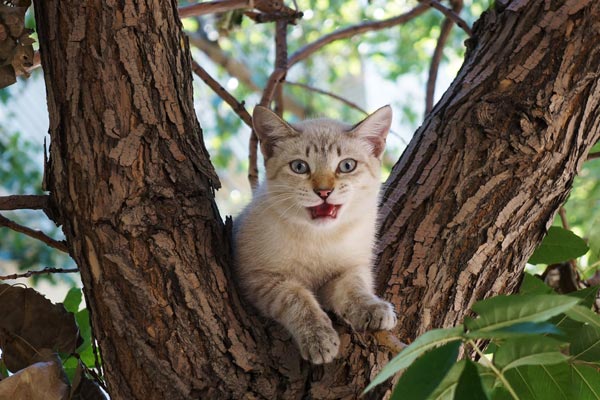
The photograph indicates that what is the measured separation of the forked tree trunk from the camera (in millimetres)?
2125

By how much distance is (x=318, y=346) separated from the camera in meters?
2.18

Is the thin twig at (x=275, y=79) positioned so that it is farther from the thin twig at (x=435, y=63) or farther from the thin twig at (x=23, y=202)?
the thin twig at (x=23, y=202)

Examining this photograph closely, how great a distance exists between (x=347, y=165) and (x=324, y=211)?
32cm

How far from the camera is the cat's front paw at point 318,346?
84.9 inches

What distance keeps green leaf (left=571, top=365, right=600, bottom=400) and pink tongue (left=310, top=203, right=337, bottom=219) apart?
1308 millimetres

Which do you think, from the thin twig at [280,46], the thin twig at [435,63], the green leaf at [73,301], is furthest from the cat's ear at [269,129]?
the green leaf at [73,301]

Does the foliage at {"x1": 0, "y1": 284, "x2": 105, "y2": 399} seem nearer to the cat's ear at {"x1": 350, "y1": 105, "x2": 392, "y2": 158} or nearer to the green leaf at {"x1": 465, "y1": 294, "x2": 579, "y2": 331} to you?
the green leaf at {"x1": 465, "y1": 294, "x2": 579, "y2": 331}

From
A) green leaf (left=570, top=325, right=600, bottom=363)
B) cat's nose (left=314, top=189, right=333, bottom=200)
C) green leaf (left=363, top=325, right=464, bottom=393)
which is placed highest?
cat's nose (left=314, top=189, right=333, bottom=200)

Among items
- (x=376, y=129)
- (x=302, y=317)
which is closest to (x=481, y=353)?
(x=302, y=317)

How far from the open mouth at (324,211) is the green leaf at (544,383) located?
4.03ft

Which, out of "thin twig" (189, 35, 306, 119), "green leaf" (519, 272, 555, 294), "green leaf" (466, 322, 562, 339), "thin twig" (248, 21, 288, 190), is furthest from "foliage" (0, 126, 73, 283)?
"green leaf" (466, 322, 562, 339)

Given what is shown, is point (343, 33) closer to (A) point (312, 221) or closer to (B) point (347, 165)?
(B) point (347, 165)

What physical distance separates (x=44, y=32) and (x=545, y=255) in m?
1.99

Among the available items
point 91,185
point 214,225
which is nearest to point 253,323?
point 214,225
